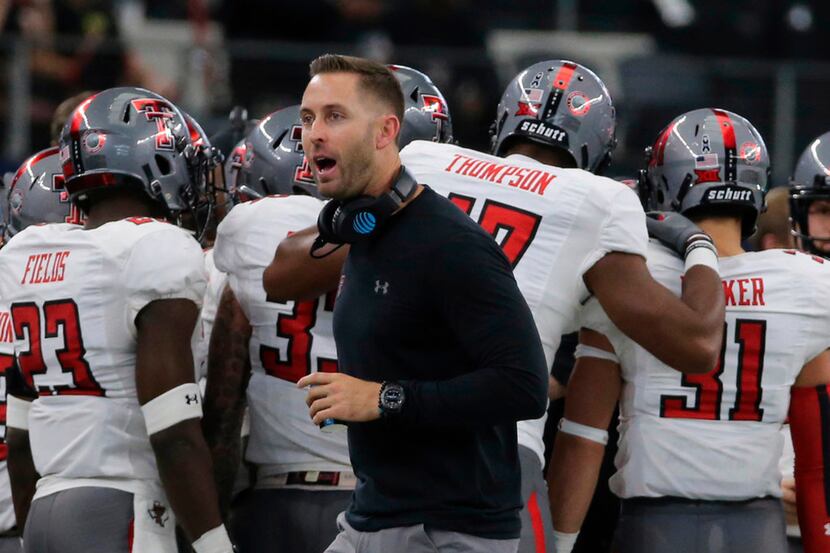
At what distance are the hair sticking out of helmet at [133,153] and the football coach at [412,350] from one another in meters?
0.99

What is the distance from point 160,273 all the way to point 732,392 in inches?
69.2

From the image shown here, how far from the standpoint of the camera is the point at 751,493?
14.0 ft

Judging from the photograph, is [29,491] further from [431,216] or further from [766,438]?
[766,438]

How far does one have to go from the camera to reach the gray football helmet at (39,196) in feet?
17.0

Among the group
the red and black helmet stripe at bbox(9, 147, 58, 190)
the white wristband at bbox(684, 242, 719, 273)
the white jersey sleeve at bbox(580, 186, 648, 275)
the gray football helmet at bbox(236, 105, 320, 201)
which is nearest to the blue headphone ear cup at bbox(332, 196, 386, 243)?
the white jersey sleeve at bbox(580, 186, 648, 275)

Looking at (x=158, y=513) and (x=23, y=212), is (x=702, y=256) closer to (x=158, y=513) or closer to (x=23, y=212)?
(x=158, y=513)

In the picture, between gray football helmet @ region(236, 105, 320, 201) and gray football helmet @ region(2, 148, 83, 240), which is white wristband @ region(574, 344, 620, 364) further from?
gray football helmet @ region(2, 148, 83, 240)

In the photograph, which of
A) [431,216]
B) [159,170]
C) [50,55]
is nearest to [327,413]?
[431,216]

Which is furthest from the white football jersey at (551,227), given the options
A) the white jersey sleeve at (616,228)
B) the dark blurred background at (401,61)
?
the dark blurred background at (401,61)

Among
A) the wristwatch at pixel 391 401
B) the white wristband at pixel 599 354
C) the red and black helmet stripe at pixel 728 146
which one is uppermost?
the red and black helmet stripe at pixel 728 146

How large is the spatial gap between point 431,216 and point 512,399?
1.59 feet

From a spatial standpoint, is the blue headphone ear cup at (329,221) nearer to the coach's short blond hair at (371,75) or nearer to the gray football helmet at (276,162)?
the coach's short blond hair at (371,75)

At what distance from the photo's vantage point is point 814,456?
14.2ft

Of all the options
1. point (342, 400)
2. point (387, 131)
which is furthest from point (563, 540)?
point (387, 131)
